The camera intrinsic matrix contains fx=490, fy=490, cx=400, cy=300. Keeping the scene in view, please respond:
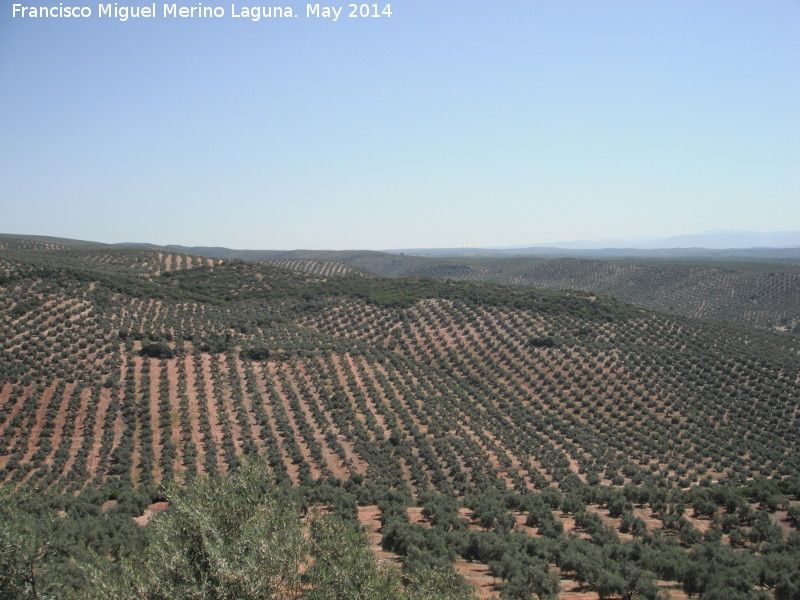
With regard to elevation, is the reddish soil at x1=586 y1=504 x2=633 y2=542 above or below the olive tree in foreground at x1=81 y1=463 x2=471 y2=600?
below

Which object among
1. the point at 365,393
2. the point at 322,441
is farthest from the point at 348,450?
the point at 365,393

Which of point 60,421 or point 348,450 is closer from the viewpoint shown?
point 60,421

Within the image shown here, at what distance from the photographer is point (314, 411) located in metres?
32.3

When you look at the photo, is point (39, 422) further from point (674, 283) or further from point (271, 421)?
point (674, 283)

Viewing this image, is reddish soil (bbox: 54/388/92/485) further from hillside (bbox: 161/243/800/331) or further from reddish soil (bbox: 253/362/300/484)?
hillside (bbox: 161/243/800/331)

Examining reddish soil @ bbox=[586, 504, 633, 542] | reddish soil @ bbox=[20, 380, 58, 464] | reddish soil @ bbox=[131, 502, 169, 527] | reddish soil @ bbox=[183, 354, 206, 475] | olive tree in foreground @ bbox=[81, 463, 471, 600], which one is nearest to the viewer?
olive tree in foreground @ bbox=[81, 463, 471, 600]

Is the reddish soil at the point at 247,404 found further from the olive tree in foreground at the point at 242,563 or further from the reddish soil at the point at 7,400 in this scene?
the olive tree in foreground at the point at 242,563

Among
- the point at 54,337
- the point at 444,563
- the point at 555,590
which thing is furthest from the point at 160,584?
the point at 54,337

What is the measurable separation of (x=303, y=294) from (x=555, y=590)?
55.7 metres

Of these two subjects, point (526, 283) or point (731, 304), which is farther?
point (526, 283)

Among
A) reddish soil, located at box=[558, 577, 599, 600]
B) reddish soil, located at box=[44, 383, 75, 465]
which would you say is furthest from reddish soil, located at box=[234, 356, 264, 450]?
reddish soil, located at box=[558, 577, 599, 600]

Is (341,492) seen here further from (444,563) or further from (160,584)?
(160,584)

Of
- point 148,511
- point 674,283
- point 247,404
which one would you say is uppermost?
point 674,283

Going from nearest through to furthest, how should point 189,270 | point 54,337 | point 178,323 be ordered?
point 54,337
point 178,323
point 189,270
